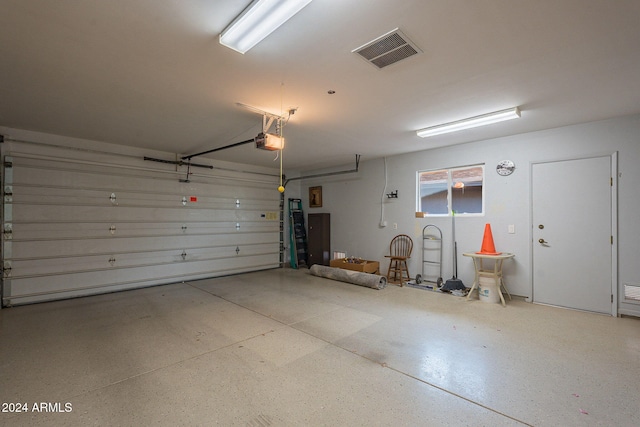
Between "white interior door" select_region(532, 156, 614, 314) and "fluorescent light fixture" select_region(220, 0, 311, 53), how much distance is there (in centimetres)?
461

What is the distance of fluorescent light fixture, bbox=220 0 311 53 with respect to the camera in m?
1.75

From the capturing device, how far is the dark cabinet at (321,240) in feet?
25.1

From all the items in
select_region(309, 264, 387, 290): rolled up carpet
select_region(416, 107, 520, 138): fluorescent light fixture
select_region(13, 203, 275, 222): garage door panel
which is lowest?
select_region(309, 264, 387, 290): rolled up carpet

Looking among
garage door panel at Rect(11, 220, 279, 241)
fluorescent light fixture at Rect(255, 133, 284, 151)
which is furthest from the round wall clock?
garage door panel at Rect(11, 220, 279, 241)

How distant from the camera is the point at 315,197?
8125mm

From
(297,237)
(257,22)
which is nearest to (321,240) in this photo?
(297,237)

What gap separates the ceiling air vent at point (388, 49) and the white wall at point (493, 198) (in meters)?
3.47

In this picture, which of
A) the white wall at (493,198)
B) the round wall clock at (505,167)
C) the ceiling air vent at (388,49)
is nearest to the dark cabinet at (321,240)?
the white wall at (493,198)

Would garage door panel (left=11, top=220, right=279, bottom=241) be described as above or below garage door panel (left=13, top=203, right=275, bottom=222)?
below

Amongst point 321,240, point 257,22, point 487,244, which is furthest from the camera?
point 321,240

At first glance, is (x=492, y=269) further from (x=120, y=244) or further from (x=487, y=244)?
(x=120, y=244)

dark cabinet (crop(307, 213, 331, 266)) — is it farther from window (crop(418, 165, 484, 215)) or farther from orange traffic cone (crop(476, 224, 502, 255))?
orange traffic cone (crop(476, 224, 502, 255))

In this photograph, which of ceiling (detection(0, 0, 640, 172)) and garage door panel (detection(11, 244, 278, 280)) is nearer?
ceiling (detection(0, 0, 640, 172))

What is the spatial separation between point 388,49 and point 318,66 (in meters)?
0.63
